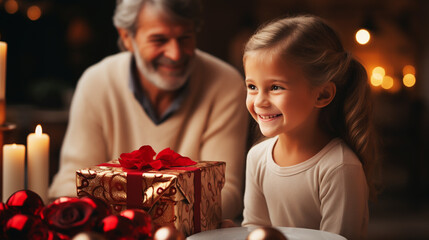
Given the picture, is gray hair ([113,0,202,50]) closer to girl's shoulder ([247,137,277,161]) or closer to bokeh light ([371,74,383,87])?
girl's shoulder ([247,137,277,161])

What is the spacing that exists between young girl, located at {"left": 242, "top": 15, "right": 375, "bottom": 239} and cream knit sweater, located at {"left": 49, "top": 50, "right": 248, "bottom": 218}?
538 mm

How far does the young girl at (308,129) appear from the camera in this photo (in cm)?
103

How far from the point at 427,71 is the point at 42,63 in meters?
4.14

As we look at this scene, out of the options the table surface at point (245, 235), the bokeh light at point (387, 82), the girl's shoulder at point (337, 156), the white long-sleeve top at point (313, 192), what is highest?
the bokeh light at point (387, 82)

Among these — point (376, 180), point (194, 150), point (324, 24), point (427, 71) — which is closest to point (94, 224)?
point (324, 24)

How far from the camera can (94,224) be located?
31.7 inches

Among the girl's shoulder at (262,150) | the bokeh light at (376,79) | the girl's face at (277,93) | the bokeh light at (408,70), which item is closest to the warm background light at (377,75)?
the bokeh light at (376,79)

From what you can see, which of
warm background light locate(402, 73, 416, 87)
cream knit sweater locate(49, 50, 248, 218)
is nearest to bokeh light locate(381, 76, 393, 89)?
warm background light locate(402, 73, 416, 87)

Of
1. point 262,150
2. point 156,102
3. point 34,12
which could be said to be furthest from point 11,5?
point 262,150

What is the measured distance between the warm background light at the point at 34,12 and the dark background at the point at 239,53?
0.25 feet

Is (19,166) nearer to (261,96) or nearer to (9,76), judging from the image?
(261,96)

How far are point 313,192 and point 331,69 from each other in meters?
0.24

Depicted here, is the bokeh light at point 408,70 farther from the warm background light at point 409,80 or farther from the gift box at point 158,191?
the gift box at point 158,191

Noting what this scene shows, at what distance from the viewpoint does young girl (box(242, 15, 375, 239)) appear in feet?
3.37
